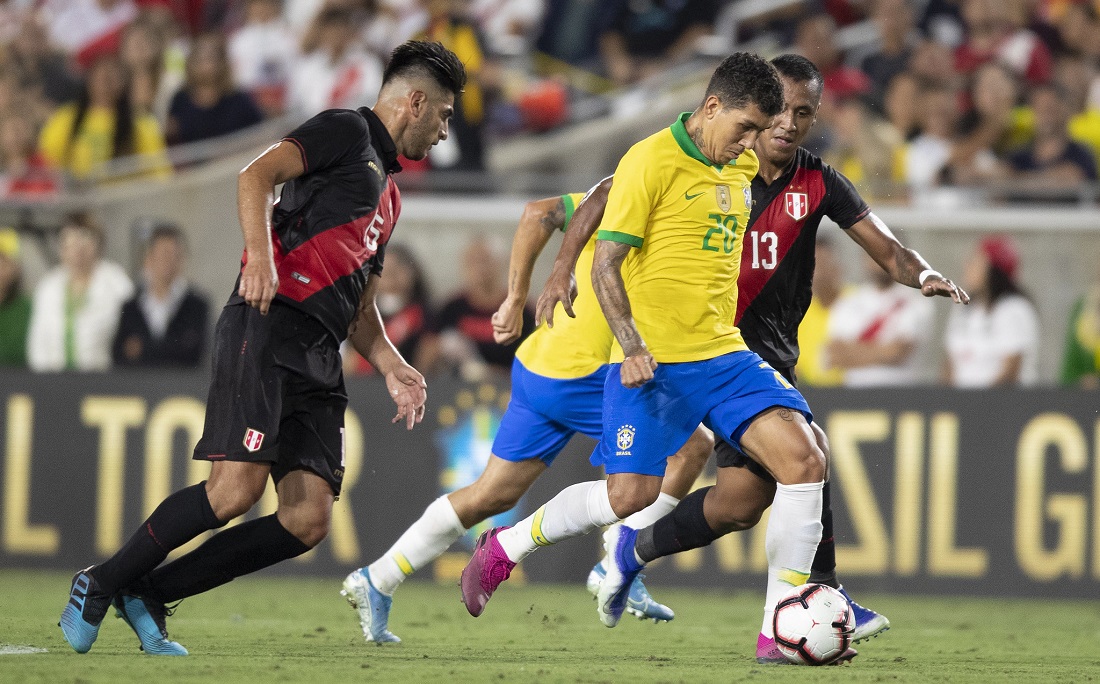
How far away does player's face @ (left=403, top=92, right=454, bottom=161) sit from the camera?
6.28 m

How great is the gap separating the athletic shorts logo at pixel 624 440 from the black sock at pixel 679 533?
785 millimetres

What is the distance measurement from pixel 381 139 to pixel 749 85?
1453mm

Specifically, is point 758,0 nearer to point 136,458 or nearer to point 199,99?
point 199,99

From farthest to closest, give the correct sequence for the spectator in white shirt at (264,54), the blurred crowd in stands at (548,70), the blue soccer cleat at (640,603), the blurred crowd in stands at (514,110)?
the spectator in white shirt at (264,54)
the blurred crowd in stands at (548,70)
the blurred crowd in stands at (514,110)
the blue soccer cleat at (640,603)

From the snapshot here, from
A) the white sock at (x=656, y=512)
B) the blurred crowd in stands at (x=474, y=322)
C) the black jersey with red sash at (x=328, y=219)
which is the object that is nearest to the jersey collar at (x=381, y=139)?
the black jersey with red sash at (x=328, y=219)

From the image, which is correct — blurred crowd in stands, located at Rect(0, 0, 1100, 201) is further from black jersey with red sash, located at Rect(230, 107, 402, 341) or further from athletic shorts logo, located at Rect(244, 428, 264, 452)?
athletic shorts logo, located at Rect(244, 428, 264, 452)

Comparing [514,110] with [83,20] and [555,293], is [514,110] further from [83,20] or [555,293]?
[555,293]

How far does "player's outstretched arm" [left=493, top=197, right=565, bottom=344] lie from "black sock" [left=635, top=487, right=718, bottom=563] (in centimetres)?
111

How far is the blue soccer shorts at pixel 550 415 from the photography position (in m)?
7.01

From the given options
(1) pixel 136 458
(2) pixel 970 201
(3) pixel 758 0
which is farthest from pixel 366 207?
(3) pixel 758 0

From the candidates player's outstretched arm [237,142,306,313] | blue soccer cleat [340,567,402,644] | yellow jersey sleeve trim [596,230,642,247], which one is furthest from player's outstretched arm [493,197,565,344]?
blue soccer cleat [340,567,402,644]

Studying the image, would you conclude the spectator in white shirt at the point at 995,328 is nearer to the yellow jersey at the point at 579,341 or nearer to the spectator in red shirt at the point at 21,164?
the yellow jersey at the point at 579,341

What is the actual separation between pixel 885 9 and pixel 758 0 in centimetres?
170

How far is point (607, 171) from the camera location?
13117 mm
